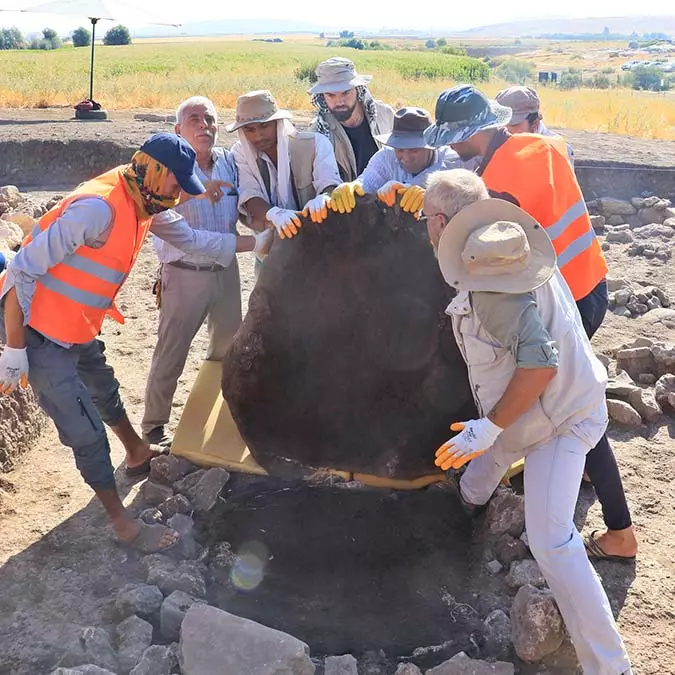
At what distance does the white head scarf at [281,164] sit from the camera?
3.48 meters

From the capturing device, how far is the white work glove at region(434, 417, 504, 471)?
2.36m

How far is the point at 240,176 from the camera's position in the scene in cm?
361

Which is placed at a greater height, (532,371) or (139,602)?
(532,371)

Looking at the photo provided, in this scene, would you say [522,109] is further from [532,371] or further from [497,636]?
[497,636]

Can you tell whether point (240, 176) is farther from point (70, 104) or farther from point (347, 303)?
point (70, 104)

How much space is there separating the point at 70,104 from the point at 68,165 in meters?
6.89

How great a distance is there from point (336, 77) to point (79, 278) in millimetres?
1844

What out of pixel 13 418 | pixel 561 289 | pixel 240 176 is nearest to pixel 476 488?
pixel 561 289

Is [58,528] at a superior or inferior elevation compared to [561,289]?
inferior

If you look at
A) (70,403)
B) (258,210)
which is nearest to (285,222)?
(258,210)

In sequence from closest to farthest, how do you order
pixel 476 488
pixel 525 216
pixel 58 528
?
pixel 525 216, pixel 476 488, pixel 58 528

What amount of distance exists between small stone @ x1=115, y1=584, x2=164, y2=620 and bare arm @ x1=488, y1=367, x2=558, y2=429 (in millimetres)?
1437

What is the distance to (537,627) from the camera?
2562 mm

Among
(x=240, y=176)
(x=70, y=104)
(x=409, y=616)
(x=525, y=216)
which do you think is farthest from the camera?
(x=70, y=104)
